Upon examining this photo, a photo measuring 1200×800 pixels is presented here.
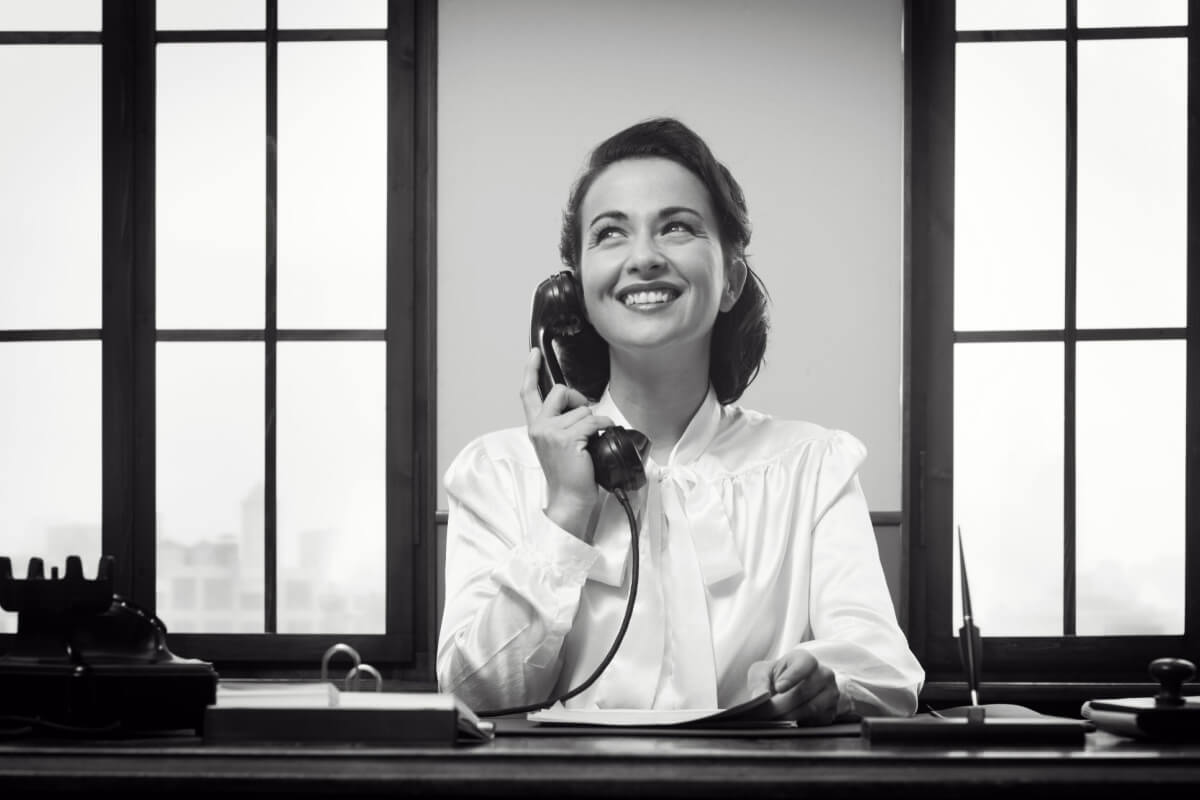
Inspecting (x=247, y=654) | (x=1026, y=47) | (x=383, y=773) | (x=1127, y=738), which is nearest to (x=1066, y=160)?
(x=1026, y=47)

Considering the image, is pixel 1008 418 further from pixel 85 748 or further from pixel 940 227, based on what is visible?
pixel 85 748

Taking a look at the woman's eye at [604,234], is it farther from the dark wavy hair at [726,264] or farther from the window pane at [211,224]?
the window pane at [211,224]

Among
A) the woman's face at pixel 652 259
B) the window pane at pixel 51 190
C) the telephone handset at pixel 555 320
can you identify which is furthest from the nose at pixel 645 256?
the window pane at pixel 51 190

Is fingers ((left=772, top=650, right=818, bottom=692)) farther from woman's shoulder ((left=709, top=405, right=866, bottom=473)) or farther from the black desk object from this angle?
woman's shoulder ((left=709, top=405, right=866, bottom=473))

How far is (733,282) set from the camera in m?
2.40

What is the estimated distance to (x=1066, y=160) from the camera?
3.06 metres

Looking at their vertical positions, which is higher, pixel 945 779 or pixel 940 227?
pixel 940 227

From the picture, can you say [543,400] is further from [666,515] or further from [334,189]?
[334,189]

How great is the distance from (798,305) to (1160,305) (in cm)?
89

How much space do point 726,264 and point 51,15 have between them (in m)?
1.90

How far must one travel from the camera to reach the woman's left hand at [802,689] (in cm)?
150

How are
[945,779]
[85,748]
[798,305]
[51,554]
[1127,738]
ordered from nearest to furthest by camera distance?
[945,779] < [85,748] < [1127,738] < [798,305] < [51,554]

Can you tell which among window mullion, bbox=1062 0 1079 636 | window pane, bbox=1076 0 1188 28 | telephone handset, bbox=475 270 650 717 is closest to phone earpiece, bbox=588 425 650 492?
telephone handset, bbox=475 270 650 717

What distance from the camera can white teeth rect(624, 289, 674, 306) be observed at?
2236 millimetres
